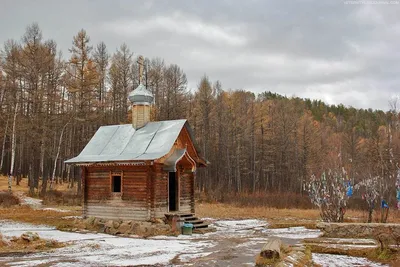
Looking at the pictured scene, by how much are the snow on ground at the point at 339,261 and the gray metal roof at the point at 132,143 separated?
350 inches

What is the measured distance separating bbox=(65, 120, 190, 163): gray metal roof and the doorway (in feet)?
6.72

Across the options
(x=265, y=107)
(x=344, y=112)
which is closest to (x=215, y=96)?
(x=265, y=107)

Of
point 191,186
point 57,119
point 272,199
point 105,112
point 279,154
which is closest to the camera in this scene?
point 191,186

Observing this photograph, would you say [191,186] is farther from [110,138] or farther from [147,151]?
[110,138]

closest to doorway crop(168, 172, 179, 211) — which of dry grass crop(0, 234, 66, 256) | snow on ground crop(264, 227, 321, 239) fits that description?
snow on ground crop(264, 227, 321, 239)

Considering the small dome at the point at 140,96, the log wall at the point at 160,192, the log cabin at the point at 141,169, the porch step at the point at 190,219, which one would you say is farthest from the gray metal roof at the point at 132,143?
the porch step at the point at 190,219

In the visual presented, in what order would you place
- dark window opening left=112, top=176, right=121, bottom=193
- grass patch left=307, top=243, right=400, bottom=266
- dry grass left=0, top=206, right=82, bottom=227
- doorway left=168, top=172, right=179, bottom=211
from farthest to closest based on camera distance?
dry grass left=0, top=206, right=82, bottom=227 → doorway left=168, top=172, right=179, bottom=211 → dark window opening left=112, top=176, right=121, bottom=193 → grass patch left=307, top=243, right=400, bottom=266

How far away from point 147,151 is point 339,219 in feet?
31.3

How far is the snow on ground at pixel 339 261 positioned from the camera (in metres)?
12.0

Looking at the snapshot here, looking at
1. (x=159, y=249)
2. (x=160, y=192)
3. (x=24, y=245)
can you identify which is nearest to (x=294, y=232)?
(x=160, y=192)

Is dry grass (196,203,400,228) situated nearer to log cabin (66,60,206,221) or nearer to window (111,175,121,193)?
log cabin (66,60,206,221)

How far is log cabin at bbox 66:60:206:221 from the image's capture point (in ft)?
65.1

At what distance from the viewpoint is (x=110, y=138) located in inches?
905

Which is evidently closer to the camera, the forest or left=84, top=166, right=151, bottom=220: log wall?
left=84, top=166, right=151, bottom=220: log wall
